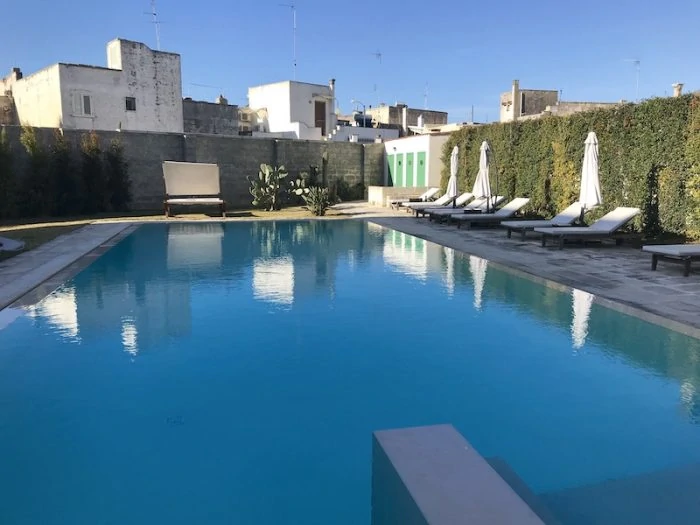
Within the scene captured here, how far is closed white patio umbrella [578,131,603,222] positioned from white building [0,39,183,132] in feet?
78.1

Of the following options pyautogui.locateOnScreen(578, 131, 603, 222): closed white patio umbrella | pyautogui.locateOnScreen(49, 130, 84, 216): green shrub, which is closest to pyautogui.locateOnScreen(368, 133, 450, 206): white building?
pyautogui.locateOnScreen(578, 131, 603, 222): closed white patio umbrella

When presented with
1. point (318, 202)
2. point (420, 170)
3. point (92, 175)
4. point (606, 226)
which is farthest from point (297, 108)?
point (606, 226)

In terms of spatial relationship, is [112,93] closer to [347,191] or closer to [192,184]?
[192,184]

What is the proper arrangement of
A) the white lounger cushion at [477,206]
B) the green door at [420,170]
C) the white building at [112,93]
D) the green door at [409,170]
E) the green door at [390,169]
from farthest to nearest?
the white building at [112,93] < the green door at [390,169] < the green door at [409,170] < the green door at [420,170] < the white lounger cushion at [477,206]

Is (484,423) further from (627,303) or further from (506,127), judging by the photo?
(506,127)

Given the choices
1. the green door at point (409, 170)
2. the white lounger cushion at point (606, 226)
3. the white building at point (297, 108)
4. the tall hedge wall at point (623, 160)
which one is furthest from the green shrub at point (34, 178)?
the white building at point (297, 108)

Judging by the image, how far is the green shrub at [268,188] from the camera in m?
21.8

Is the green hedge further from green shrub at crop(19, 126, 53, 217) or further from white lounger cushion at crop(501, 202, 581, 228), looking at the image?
white lounger cushion at crop(501, 202, 581, 228)

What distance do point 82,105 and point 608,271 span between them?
27675mm

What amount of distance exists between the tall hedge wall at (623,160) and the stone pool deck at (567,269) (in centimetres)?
137

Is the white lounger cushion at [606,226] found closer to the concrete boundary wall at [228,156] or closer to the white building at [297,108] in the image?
the concrete boundary wall at [228,156]

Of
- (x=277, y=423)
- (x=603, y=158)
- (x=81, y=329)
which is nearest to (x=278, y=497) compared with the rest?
(x=277, y=423)

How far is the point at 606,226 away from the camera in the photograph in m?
11.9

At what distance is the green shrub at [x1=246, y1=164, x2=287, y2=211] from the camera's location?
21.8m
